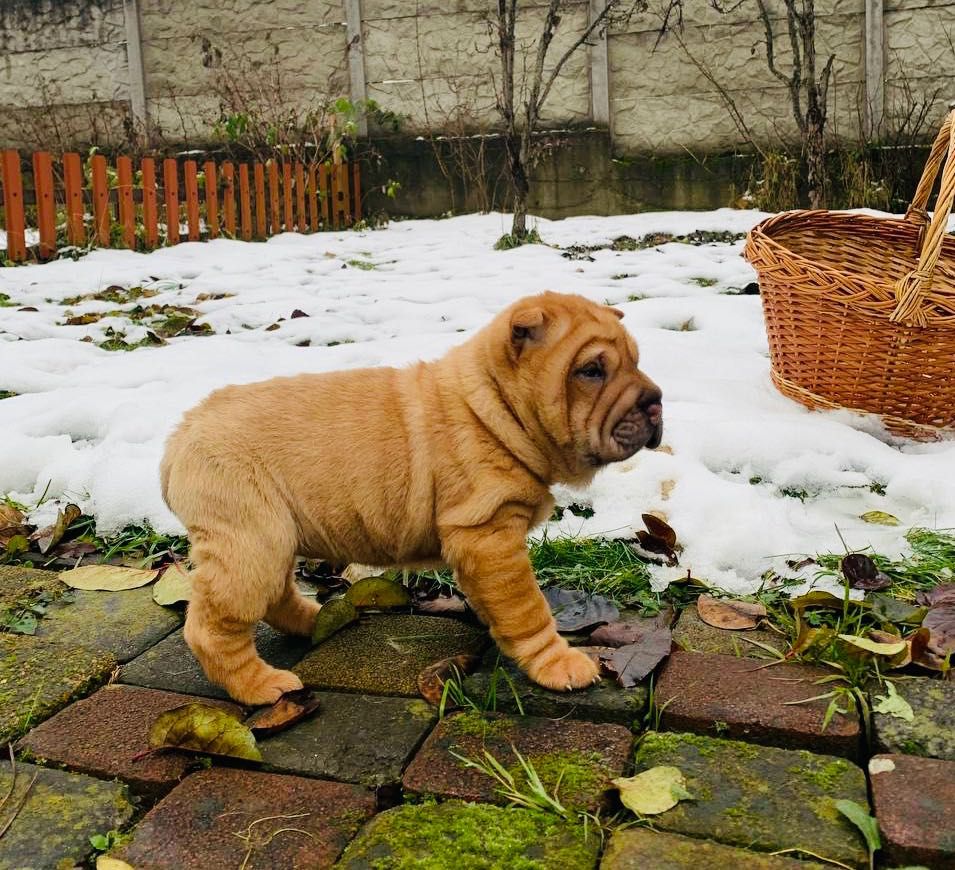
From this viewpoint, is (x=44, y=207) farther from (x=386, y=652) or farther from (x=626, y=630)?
(x=626, y=630)

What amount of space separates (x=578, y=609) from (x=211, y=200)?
7251mm

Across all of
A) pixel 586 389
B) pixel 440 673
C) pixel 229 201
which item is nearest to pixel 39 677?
pixel 440 673

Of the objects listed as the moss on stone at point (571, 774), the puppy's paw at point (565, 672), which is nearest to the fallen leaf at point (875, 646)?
the puppy's paw at point (565, 672)

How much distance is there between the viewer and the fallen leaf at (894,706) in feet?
6.19

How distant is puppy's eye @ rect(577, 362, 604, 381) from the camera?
216cm

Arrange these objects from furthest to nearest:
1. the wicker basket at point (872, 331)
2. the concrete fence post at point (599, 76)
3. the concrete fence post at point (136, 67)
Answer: the concrete fence post at point (136, 67) < the concrete fence post at point (599, 76) < the wicker basket at point (872, 331)

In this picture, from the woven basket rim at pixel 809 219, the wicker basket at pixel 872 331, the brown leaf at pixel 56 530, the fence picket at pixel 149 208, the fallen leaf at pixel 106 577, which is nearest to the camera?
the fallen leaf at pixel 106 577

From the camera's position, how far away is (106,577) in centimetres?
274

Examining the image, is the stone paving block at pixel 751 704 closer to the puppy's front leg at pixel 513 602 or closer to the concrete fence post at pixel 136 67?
the puppy's front leg at pixel 513 602

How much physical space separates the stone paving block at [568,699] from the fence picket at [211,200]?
23.8 feet

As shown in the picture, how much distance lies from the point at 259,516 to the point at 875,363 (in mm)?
2433

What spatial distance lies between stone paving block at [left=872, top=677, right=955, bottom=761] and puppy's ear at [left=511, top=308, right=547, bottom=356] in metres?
1.06

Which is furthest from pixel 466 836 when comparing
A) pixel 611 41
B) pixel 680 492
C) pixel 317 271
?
pixel 611 41

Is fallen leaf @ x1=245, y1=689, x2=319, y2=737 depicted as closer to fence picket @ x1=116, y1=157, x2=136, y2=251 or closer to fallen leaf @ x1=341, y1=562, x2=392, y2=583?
fallen leaf @ x1=341, y1=562, x2=392, y2=583
